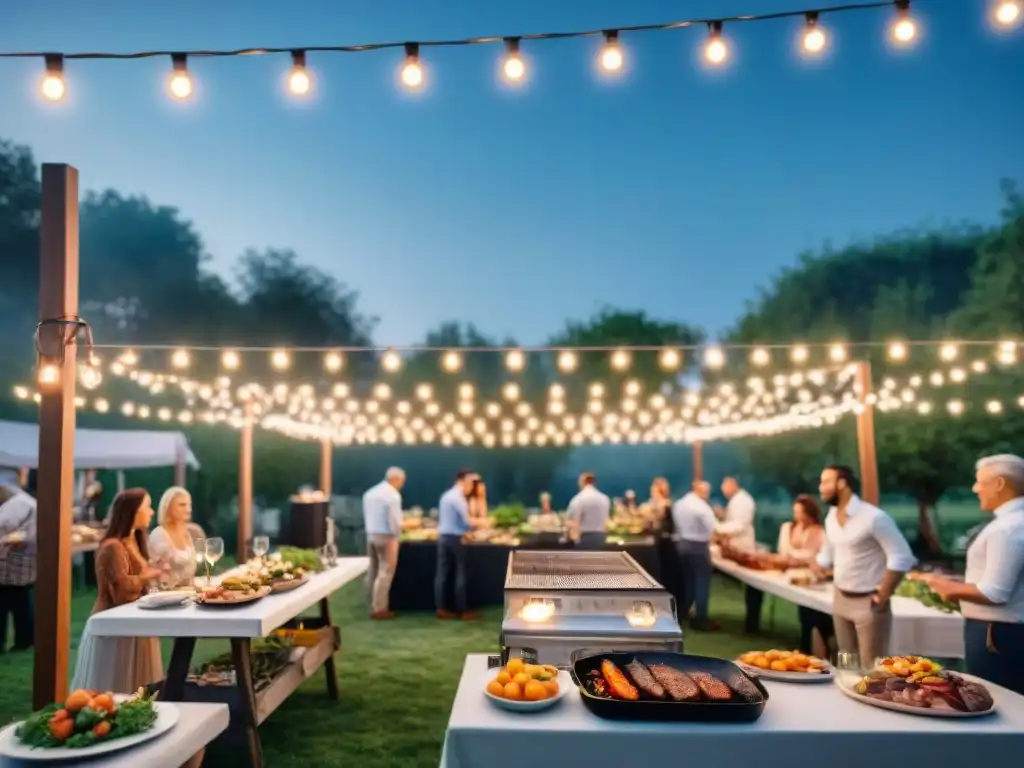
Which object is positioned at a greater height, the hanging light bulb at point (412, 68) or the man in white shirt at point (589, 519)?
the hanging light bulb at point (412, 68)

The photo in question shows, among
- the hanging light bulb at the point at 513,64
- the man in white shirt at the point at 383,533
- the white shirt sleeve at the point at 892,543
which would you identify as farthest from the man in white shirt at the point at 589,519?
the hanging light bulb at the point at 513,64

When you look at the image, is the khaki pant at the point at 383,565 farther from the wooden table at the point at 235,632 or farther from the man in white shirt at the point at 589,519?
the wooden table at the point at 235,632

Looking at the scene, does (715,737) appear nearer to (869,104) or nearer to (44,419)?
(44,419)

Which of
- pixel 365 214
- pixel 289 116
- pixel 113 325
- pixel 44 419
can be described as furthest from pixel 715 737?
pixel 365 214

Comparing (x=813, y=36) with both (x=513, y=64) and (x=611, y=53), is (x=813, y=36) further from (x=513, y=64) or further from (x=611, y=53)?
(x=513, y=64)

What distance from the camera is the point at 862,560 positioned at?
4254 millimetres

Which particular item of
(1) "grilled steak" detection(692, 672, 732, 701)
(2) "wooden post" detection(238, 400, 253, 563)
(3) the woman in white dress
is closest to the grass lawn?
(3) the woman in white dress

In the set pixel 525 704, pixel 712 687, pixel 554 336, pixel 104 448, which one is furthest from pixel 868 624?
pixel 554 336

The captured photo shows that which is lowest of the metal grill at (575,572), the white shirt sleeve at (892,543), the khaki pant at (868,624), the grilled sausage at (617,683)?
the khaki pant at (868,624)

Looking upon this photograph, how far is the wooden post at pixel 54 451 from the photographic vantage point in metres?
3.70

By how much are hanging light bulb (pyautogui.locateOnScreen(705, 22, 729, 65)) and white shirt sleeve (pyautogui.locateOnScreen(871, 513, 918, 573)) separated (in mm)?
2520

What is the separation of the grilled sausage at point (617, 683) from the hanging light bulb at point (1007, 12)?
120 inches

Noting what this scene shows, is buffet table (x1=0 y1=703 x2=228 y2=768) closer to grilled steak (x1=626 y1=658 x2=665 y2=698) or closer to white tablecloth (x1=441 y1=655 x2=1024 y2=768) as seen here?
white tablecloth (x1=441 y1=655 x2=1024 y2=768)

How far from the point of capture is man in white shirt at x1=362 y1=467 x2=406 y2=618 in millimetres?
8680
